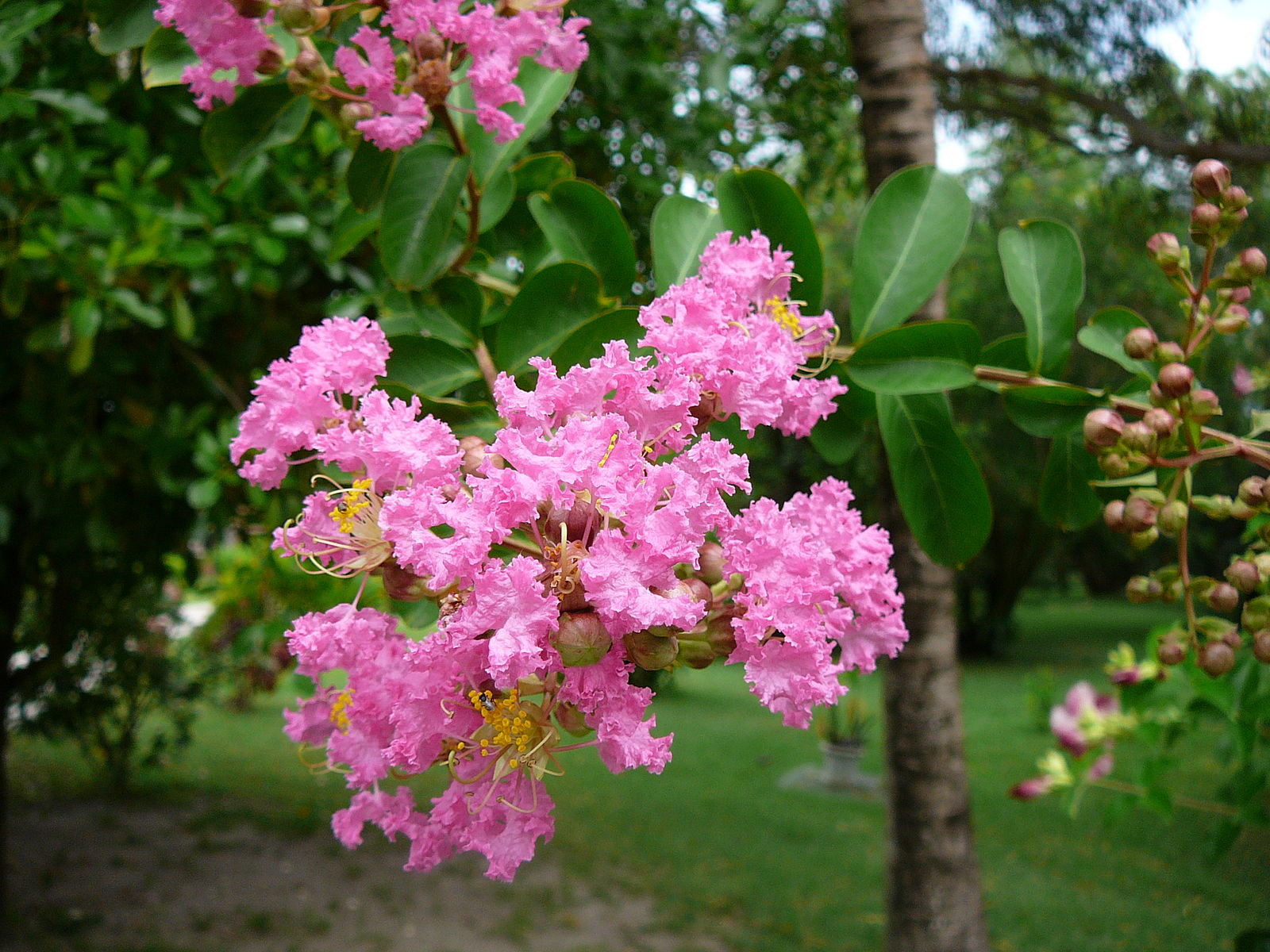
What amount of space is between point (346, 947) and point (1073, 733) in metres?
3.27

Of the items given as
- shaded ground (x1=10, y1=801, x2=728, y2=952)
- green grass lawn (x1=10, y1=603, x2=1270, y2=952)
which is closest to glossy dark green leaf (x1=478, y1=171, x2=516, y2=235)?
green grass lawn (x1=10, y1=603, x2=1270, y2=952)

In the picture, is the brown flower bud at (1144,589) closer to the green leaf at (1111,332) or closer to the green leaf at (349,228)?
the green leaf at (1111,332)

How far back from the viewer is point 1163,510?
3.06ft

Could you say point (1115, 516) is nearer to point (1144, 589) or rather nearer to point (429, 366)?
point (1144, 589)

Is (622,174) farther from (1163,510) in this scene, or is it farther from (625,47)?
(1163,510)

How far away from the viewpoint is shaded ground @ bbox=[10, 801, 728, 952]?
14.0 ft

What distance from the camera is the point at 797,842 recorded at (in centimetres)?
590

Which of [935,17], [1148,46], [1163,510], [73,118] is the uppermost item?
[935,17]

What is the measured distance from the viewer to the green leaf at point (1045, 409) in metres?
1.08

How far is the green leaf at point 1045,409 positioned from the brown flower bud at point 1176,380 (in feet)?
0.49

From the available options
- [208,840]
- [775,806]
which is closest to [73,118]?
[208,840]

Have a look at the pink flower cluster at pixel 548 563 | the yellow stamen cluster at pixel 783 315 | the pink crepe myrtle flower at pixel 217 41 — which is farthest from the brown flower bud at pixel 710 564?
A: the pink crepe myrtle flower at pixel 217 41

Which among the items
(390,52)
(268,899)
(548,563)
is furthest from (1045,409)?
(268,899)

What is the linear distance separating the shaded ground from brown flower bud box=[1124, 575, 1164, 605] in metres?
3.86
